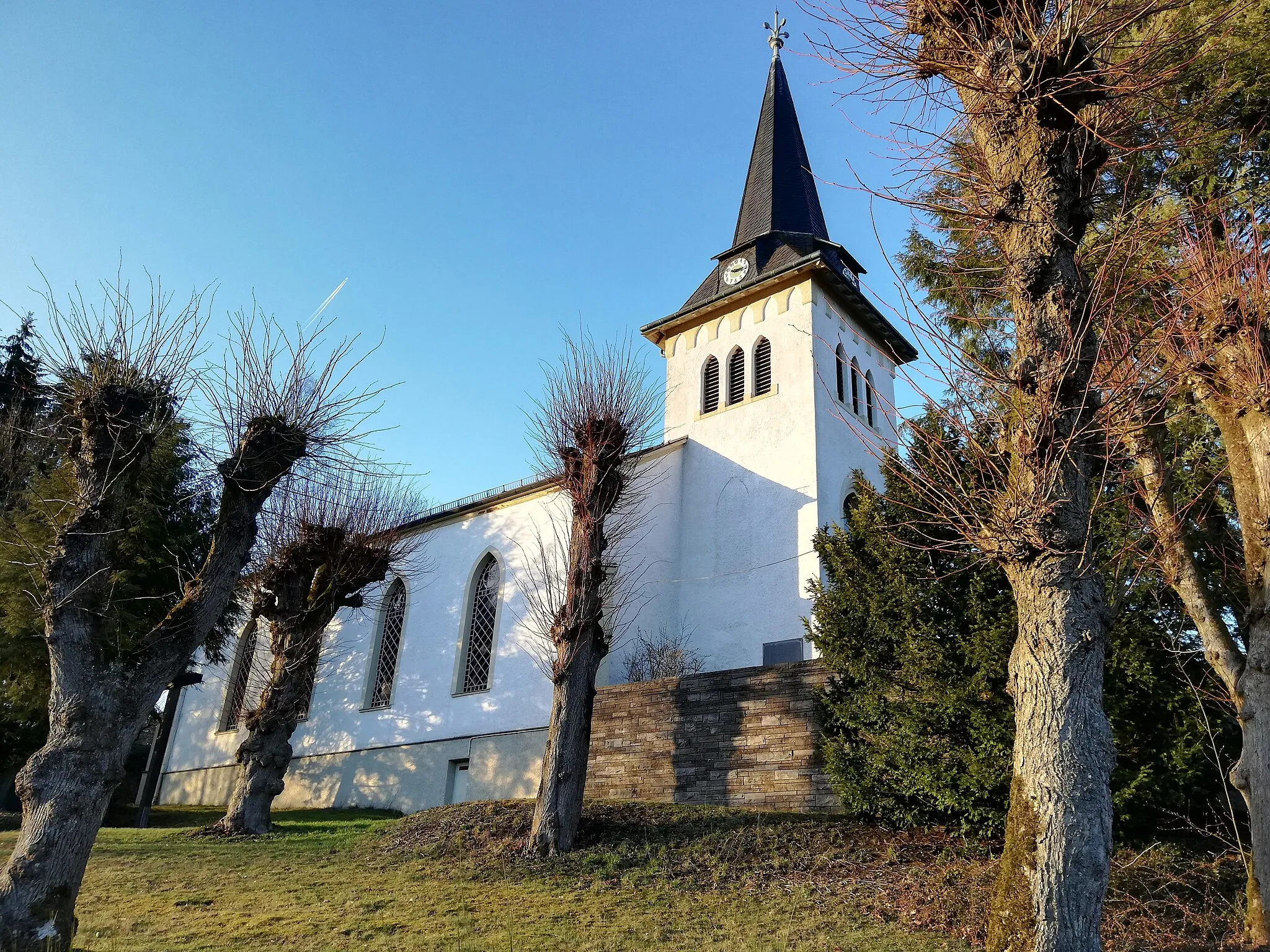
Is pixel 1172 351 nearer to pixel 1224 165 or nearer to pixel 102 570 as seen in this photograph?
pixel 1224 165

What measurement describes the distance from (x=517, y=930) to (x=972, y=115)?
23.0 ft

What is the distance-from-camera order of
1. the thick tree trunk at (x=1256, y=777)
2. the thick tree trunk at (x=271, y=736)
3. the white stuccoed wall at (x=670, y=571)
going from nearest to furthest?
the thick tree trunk at (x=1256, y=777) → the thick tree trunk at (x=271, y=736) → the white stuccoed wall at (x=670, y=571)

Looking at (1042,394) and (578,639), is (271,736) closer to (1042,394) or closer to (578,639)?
(578,639)

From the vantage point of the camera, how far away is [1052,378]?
525 centimetres

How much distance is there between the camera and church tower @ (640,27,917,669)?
17578 mm

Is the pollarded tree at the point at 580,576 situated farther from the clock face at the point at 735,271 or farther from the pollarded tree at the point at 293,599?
the clock face at the point at 735,271

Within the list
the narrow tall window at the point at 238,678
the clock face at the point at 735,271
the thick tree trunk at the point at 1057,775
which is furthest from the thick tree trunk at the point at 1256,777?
the narrow tall window at the point at 238,678

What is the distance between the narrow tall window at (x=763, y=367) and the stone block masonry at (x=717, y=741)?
850cm

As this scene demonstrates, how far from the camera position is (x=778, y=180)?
78.2 ft

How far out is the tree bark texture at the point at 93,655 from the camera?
6.66 m

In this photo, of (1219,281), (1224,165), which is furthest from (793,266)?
(1219,281)

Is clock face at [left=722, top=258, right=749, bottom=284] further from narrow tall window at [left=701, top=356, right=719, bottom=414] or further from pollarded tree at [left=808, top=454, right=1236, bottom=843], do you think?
pollarded tree at [left=808, top=454, right=1236, bottom=843]

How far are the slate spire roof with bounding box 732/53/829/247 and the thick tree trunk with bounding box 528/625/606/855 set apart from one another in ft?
47.2

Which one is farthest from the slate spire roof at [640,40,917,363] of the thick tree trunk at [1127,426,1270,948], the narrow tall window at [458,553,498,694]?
the thick tree trunk at [1127,426,1270,948]
